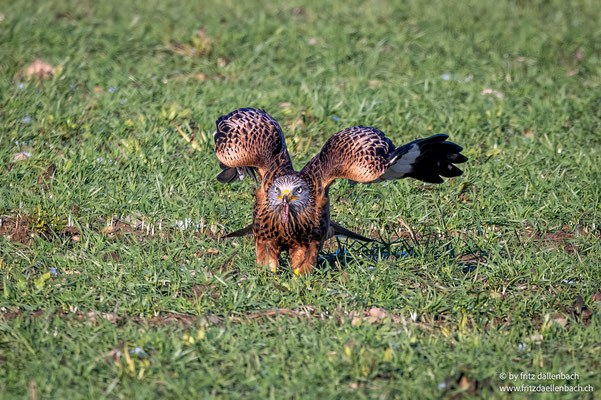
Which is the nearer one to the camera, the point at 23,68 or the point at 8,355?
the point at 8,355

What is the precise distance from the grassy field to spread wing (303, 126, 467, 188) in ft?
1.96

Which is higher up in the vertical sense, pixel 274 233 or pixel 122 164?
pixel 274 233

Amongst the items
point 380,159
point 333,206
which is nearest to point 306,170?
point 380,159

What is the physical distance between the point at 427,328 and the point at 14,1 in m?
6.92

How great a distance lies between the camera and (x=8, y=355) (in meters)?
3.77

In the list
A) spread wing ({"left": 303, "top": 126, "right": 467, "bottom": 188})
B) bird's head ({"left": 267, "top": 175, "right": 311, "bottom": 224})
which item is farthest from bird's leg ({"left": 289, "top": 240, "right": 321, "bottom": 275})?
spread wing ({"left": 303, "top": 126, "right": 467, "bottom": 188})

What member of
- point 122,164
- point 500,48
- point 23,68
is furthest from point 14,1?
point 500,48

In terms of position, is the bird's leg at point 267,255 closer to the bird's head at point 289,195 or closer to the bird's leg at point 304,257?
the bird's leg at point 304,257

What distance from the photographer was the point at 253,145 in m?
4.69

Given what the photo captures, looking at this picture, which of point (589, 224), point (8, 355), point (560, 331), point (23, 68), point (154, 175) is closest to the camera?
point (8, 355)

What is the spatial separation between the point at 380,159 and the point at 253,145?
30.3 inches

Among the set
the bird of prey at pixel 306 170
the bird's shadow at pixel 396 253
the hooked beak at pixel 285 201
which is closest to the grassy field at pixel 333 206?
the bird's shadow at pixel 396 253

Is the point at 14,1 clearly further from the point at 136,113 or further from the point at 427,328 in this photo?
the point at 427,328

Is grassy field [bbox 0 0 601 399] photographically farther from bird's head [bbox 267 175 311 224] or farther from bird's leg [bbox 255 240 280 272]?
bird's head [bbox 267 175 311 224]
